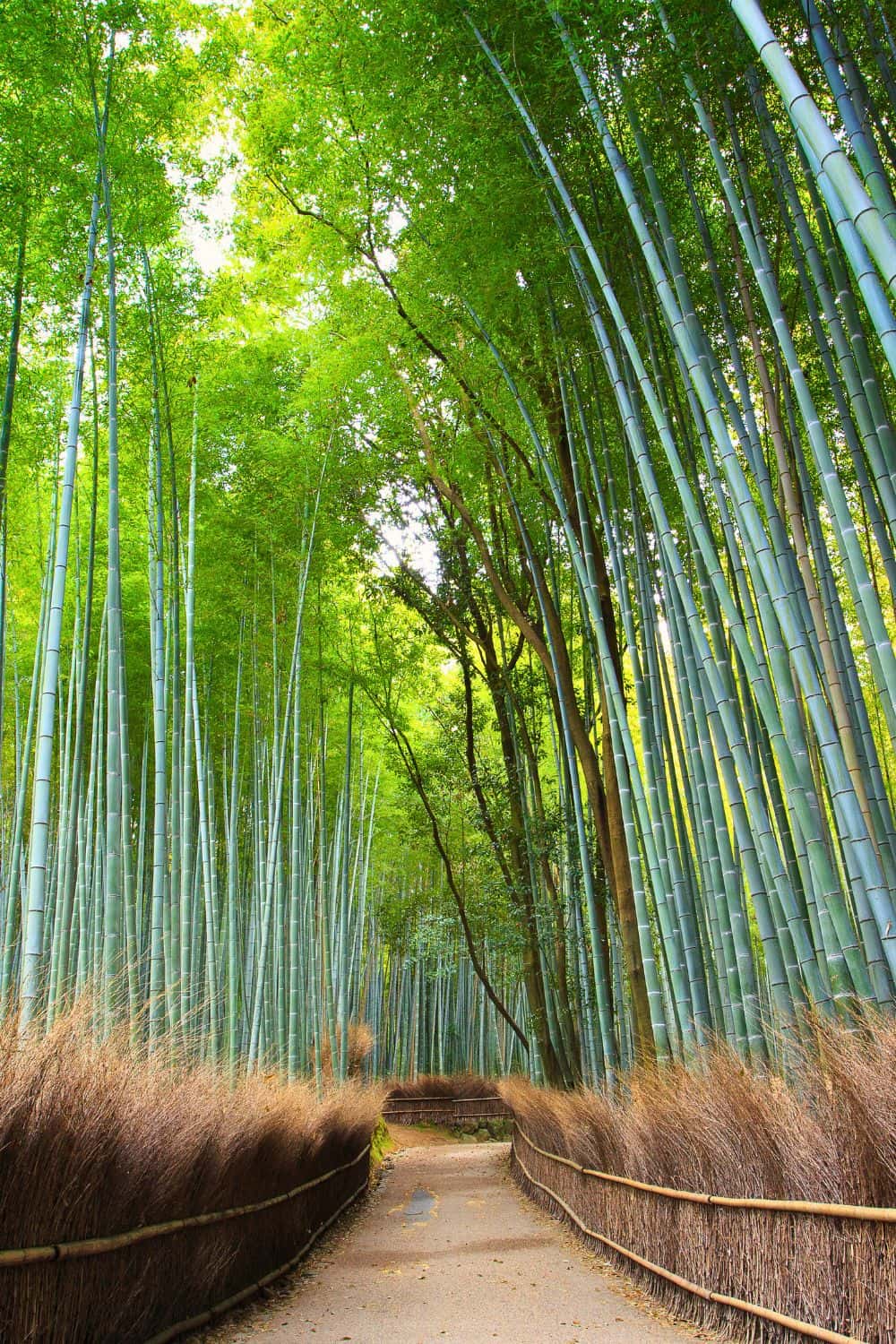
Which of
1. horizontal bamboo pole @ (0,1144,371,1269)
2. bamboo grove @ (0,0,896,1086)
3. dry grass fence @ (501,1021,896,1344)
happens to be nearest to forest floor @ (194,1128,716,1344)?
dry grass fence @ (501,1021,896,1344)

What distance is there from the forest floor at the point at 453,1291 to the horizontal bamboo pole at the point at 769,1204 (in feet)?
1.11

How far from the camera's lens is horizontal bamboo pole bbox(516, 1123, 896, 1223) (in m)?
1.87

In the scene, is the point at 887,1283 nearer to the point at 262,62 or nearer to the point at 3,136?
the point at 3,136

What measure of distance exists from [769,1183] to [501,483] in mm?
5469

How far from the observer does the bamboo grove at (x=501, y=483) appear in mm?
2945

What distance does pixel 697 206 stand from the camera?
11.4ft

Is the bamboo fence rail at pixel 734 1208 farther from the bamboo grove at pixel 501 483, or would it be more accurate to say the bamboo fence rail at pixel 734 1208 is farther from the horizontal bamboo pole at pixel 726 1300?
the bamboo grove at pixel 501 483

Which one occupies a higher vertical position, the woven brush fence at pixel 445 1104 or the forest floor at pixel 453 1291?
the woven brush fence at pixel 445 1104

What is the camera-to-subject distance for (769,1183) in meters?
2.43

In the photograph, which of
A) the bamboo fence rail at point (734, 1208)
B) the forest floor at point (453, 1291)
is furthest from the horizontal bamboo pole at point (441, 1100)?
the bamboo fence rail at point (734, 1208)

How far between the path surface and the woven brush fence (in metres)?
7.20

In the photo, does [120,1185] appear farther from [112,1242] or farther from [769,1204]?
[769,1204]

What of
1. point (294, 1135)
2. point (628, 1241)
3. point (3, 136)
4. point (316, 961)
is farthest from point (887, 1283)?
point (316, 961)

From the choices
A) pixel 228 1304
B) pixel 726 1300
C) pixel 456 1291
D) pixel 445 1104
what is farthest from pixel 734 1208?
pixel 445 1104
